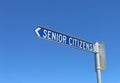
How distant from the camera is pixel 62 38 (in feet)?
29.6

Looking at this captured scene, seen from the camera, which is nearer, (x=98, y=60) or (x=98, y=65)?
(x=98, y=65)

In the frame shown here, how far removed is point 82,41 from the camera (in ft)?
30.8

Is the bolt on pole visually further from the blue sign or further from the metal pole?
the blue sign

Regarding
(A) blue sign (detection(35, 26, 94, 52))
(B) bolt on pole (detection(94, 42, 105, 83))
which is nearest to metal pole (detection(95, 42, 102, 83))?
(B) bolt on pole (detection(94, 42, 105, 83))

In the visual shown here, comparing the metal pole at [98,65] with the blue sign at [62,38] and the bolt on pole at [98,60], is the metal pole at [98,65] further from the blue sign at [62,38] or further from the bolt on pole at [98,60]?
the blue sign at [62,38]

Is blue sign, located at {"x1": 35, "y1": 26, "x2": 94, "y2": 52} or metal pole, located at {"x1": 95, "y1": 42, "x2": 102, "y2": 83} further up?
blue sign, located at {"x1": 35, "y1": 26, "x2": 94, "y2": 52}

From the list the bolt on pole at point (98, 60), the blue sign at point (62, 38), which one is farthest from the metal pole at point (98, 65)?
the blue sign at point (62, 38)

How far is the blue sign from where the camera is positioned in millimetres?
8584

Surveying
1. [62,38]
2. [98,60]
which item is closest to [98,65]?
[98,60]

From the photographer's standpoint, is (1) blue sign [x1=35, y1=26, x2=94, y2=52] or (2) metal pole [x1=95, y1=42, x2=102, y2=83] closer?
(1) blue sign [x1=35, y1=26, x2=94, y2=52]

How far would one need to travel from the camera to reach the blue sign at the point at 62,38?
858 centimetres

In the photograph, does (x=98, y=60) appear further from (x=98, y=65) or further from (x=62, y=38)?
(x=62, y=38)

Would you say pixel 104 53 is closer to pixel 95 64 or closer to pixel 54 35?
pixel 95 64

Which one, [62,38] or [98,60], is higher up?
[62,38]
